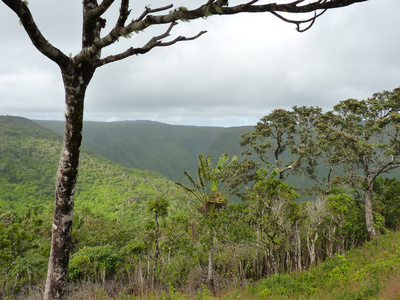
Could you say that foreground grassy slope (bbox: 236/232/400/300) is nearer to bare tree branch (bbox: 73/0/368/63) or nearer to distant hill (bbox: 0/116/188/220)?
bare tree branch (bbox: 73/0/368/63)

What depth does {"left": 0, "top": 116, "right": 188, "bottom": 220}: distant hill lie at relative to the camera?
1898 inches

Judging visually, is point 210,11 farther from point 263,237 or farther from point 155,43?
point 263,237

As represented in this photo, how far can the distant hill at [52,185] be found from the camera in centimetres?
4822

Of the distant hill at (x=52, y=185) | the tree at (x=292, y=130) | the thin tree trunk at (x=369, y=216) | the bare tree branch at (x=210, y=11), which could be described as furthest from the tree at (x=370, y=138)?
the distant hill at (x=52, y=185)

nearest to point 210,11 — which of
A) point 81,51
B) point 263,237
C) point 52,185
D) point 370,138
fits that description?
point 81,51

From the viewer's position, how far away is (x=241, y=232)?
32.0ft

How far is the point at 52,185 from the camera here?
196ft

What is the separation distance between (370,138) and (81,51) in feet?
51.2

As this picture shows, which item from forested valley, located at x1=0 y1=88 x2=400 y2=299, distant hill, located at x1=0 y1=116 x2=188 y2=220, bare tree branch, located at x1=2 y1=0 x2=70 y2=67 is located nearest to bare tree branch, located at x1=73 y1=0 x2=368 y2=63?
bare tree branch, located at x1=2 y1=0 x2=70 y2=67

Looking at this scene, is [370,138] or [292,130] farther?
[292,130]

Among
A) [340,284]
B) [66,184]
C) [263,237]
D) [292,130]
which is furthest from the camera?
[292,130]

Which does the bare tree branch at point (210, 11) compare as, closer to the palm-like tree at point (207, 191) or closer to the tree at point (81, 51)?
the tree at point (81, 51)

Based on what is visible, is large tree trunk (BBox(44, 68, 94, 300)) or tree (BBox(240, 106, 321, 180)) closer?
large tree trunk (BBox(44, 68, 94, 300))

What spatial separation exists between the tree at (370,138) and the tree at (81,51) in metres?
12.8
